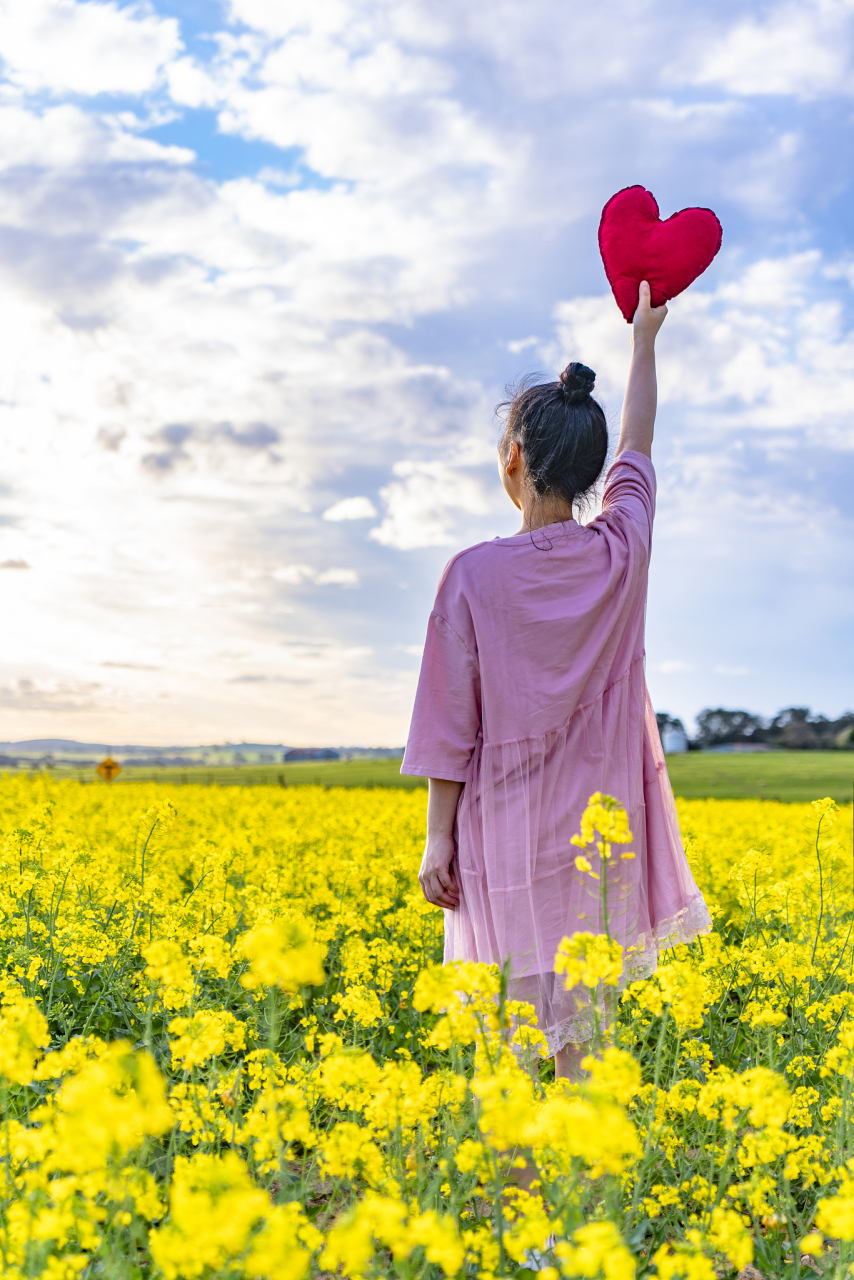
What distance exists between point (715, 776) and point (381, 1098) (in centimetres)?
3050

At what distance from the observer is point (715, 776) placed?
30141 mm

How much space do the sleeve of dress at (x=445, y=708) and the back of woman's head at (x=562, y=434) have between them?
1.65 feet

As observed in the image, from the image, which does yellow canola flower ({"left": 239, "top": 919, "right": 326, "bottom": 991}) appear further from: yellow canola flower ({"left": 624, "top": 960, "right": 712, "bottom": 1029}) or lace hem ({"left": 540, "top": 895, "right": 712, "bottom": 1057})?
lace hem ({"left": 540, "top": 895, "right": 712, "bottom": 1057})

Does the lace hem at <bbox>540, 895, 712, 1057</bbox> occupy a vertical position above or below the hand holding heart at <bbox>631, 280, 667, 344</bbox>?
below

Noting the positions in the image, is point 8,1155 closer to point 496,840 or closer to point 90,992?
point 496,840

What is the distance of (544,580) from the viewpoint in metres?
2.24

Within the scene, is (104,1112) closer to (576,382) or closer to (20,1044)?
(20,1044)

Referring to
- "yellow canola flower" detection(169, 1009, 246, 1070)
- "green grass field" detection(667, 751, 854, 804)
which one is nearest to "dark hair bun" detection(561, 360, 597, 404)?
"yellow canola flower" detection(169, 1009, 246, 1070)

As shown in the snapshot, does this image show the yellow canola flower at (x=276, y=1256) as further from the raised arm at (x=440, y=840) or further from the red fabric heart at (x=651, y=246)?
the red fabric heart at (x=651, y=246)

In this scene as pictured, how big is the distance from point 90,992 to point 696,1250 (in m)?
3.26

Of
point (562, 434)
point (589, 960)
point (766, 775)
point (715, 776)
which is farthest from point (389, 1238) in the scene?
point (766, 775)

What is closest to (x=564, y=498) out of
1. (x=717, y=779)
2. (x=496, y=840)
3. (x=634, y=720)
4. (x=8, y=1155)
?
(x=634, y=720)

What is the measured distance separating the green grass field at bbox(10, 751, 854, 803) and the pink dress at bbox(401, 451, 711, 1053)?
56.2 ft

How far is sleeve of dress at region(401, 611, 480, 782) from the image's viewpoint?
88.5 inches
